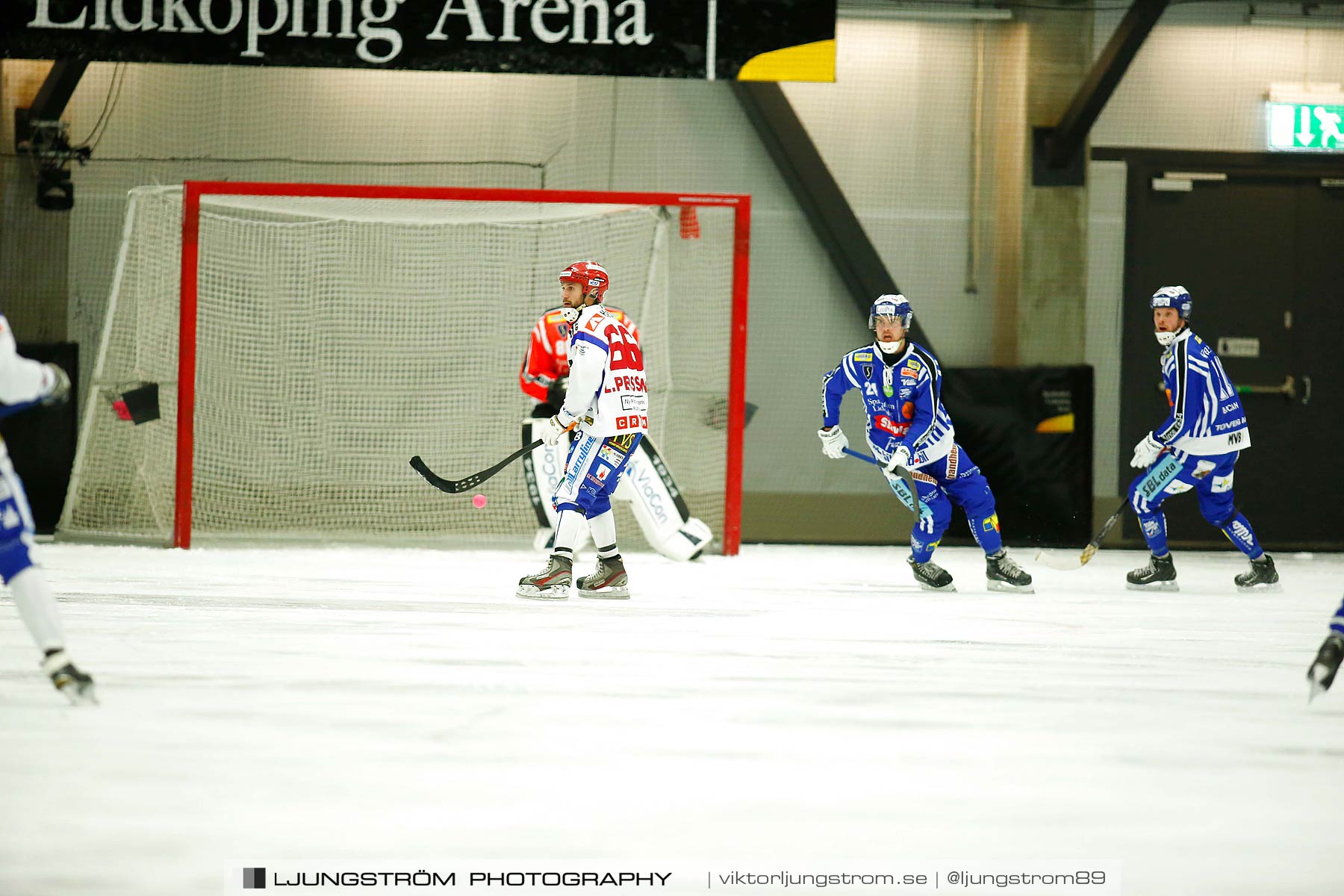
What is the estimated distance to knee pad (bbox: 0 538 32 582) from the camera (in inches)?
131

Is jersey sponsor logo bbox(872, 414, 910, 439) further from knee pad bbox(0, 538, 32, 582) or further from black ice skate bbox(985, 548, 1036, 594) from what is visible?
knee pad bbox(0, 538, 32, 582)

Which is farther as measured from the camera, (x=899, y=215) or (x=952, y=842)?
(x=899, y=215)

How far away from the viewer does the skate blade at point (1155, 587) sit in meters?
6.71

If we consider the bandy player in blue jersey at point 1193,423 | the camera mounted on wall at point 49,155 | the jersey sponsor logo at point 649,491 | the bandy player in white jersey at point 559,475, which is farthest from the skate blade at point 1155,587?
the camera mounted on wall at point 49,155

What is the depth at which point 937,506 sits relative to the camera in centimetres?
630

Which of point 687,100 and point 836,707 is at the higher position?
point 687,100

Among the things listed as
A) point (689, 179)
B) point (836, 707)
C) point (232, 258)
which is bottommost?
point (836, 707)

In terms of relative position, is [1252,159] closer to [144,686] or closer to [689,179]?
[689,179]

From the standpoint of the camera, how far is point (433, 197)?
7613 mm

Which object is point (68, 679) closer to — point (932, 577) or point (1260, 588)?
point (932, 577)

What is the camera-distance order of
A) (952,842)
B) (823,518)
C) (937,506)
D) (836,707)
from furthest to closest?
(823,518) → (937,506) → (836,707) → (952,842)

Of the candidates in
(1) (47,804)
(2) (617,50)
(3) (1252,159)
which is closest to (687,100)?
(2) (617,50)

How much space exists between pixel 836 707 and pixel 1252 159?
646 centimetres

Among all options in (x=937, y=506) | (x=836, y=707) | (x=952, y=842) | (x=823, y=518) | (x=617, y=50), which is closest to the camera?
(x=952, y=842)
